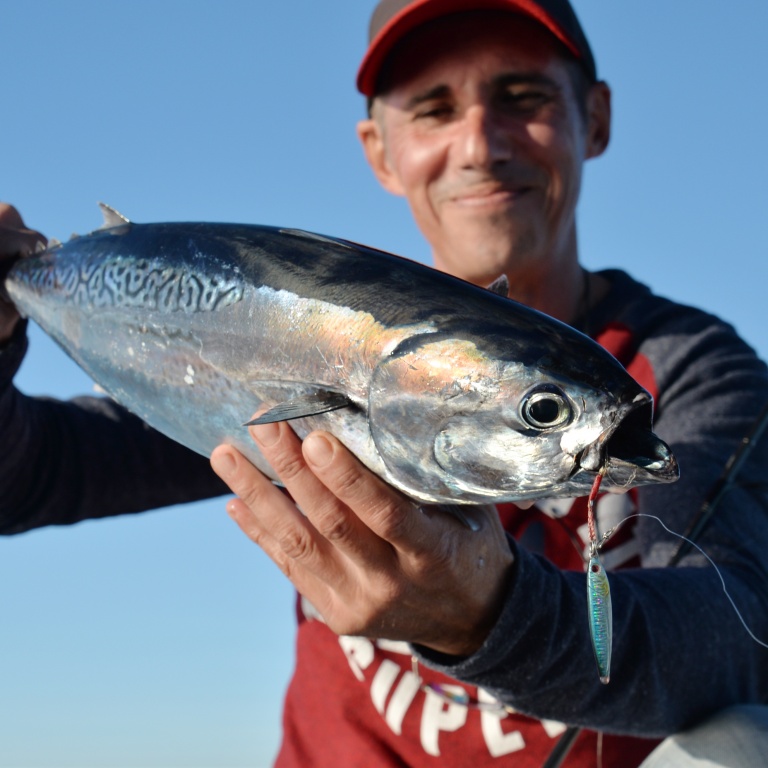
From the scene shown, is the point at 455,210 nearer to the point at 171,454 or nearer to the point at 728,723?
the point at 171,454

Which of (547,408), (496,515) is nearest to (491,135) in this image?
(496,515)

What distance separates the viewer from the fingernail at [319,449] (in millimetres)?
2010

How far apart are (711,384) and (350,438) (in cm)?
220

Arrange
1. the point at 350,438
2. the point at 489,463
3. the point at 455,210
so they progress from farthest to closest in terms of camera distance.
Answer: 1. the point at 455,210
2. the point at 350,438
3. the point at 489,463

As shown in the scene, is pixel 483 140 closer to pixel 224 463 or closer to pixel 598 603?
pixel 224 463

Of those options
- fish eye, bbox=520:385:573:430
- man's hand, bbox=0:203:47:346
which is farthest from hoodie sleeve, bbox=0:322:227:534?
fish eye, bbox=520:385:573:430

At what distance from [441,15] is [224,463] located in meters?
2.77

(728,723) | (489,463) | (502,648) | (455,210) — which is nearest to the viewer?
(489,463)

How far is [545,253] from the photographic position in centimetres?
425

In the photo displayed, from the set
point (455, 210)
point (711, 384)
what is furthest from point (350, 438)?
Result: point (455, 210)

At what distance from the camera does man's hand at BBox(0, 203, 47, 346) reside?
314cm

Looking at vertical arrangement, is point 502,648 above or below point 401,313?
below

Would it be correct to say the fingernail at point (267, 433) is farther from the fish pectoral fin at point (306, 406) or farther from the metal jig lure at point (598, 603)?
the metal jig lure at point (598, 603)

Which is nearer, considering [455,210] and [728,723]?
[728,723]
